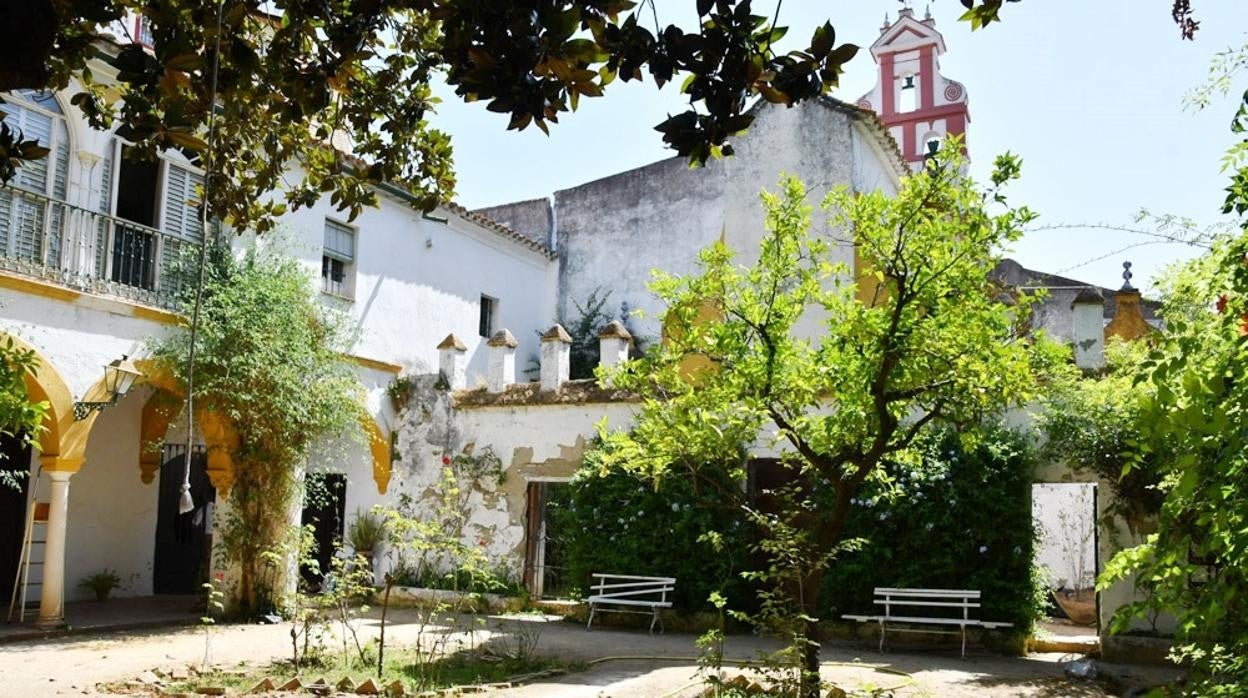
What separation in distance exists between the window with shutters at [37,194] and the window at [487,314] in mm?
8020

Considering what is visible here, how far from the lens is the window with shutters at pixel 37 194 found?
10.2 metres

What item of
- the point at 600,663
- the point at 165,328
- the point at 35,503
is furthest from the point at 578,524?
the point at 35,503

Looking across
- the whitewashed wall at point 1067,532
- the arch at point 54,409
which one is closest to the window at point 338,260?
the arch at point 54,409

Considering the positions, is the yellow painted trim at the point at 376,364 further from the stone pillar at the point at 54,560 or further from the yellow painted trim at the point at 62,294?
Result: the stone pillar at the point at 54,560

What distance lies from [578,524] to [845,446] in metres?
6.65

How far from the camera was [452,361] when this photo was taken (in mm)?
14828

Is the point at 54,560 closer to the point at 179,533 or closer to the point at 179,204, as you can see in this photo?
the point at 179,204

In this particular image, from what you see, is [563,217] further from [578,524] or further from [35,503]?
[35,503]

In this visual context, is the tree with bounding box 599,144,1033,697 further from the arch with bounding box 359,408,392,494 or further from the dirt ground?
the arch with bounding box 359,408,392,494

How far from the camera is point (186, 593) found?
597 inches

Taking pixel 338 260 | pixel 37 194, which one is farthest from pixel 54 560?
pixel 338 260

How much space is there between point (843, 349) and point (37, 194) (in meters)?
8.69

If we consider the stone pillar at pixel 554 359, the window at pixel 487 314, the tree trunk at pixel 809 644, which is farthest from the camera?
the window at pixel 487 314

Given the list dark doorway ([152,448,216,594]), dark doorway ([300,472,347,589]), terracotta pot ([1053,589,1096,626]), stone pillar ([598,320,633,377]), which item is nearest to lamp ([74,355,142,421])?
dark doorway ([300,472,347,589])
